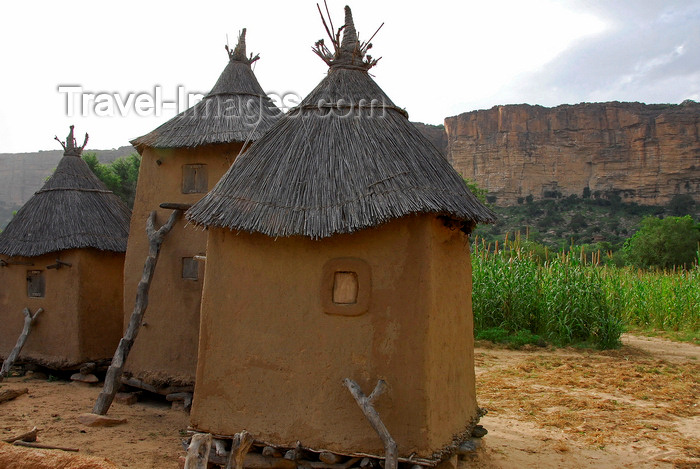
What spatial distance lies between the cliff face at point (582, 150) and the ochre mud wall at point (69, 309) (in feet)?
177

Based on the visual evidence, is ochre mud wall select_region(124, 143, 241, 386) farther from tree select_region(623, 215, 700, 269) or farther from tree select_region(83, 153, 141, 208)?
tree select_region(623, 215, 700, 269)

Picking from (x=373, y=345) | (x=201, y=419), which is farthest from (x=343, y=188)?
(x=201, y=419)

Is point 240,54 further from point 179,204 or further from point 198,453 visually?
point 198,453

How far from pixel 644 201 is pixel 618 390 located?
54.5 m

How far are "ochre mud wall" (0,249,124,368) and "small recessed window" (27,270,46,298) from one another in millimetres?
71

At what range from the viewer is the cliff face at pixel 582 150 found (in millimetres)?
57806

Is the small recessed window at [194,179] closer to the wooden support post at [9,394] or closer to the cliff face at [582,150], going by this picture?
the wooden support post at [9,394]

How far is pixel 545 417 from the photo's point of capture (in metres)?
7.83

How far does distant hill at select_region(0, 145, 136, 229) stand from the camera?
7384 centimetres

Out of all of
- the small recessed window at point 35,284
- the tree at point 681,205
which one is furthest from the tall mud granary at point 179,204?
the tree at point 681,205

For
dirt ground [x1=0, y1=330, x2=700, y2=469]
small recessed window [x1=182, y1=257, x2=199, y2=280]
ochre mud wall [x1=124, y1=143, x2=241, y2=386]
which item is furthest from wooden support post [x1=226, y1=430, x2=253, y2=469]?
small recessed window [x1=182, y1=257, x2=199, y2=280]

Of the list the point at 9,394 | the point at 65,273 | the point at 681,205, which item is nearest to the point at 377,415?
the point at 9,394

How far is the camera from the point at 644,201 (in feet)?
189

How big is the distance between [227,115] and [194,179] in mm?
1064
